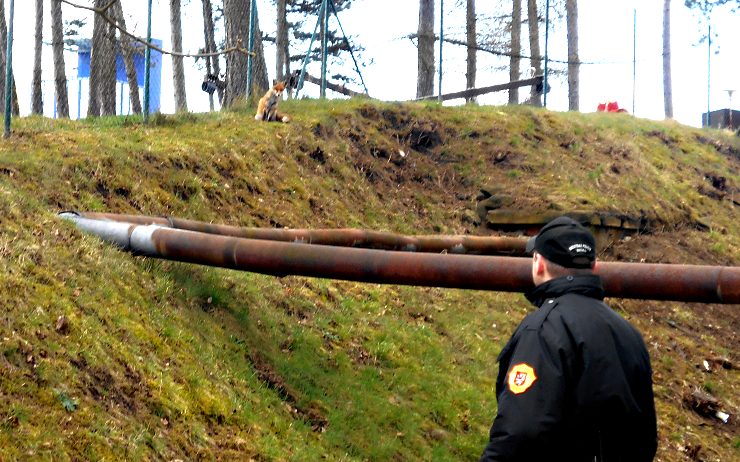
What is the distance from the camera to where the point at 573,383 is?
3.84m

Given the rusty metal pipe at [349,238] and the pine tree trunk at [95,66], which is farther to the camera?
the pine tree trunk at [95,66]

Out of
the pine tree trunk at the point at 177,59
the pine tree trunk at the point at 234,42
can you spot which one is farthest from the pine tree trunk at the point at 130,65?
the pine tree trunk at the point at 234,42

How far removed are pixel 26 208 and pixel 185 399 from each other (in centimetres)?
259

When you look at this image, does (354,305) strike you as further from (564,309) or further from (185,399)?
(564,309)

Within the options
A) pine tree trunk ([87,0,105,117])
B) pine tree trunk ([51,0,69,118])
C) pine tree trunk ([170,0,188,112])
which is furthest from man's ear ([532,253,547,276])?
pine tree trunk ([51,0,69,118])

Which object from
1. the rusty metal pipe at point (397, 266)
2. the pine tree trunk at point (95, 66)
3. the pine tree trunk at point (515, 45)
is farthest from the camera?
the pine tree trunk at point (515, 45)

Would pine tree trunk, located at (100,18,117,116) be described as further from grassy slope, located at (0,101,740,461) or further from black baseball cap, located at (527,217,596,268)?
black baseball cap, located at (527,217,596,268)

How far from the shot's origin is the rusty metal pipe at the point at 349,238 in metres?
9.49

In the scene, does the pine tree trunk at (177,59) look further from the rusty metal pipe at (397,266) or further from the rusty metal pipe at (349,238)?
the rusty metal pipe at (397,266)

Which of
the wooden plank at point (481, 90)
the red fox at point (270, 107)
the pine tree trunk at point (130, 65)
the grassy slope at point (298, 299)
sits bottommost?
the grassy slope at point (298, 299)

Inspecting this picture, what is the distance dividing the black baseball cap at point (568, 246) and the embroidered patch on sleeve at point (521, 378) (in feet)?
1.69

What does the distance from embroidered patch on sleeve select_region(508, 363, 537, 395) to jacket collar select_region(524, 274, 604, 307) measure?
382 mm

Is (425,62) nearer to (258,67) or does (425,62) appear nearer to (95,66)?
(258,67)

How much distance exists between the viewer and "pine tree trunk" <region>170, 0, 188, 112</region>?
84.8ft
